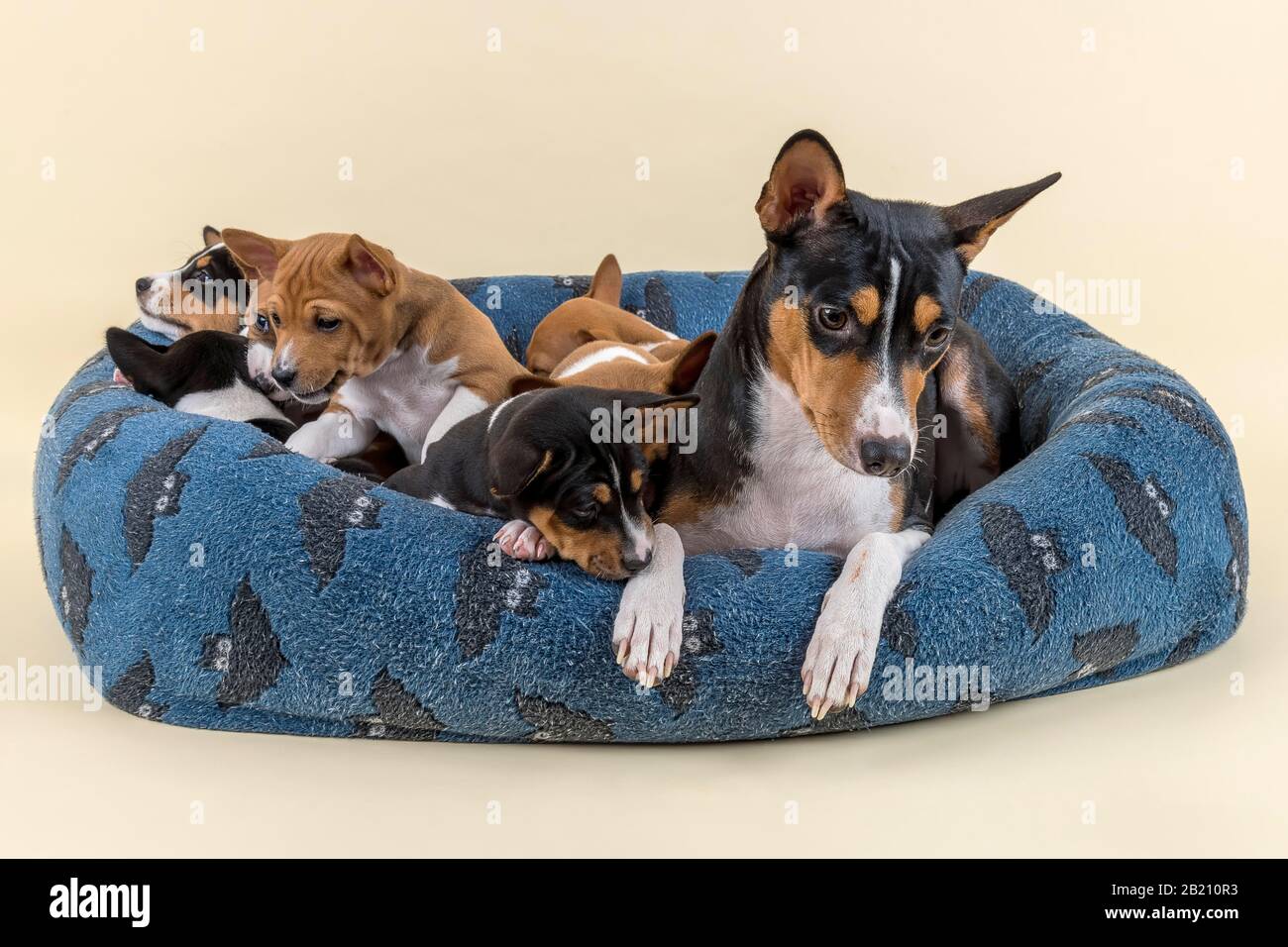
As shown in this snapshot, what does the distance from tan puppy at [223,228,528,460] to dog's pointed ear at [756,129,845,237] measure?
4.55 feet

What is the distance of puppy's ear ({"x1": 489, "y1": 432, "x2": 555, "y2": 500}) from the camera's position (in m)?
3.20

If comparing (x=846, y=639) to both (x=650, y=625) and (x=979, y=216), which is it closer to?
(x=650, y=625)

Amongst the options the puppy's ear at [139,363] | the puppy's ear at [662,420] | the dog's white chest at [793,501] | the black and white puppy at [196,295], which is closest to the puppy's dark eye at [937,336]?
the dog's white chest at [793,501]

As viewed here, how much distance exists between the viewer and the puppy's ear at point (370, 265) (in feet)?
14.2

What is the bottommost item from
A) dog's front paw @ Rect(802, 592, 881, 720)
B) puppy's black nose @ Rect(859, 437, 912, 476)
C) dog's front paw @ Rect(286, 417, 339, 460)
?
dog's front paw @ Rect(802, 592, 881, 720)

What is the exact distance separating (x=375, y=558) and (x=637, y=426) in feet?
2.47

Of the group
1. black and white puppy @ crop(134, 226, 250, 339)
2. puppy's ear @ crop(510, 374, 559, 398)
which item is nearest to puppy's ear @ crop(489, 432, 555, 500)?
puppy's ear @ crop(510, 374, 559, 398)

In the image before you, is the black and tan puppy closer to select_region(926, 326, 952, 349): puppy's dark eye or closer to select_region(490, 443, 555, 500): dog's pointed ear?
select_region(490, 443, 555, 500): dog's pointed ear

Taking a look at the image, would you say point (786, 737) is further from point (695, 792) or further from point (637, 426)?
point (637, 426)

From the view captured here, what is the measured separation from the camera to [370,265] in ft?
14.3

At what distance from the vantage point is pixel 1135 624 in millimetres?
3584

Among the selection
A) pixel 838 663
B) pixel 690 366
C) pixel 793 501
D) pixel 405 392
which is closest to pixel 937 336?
pixel 793 501

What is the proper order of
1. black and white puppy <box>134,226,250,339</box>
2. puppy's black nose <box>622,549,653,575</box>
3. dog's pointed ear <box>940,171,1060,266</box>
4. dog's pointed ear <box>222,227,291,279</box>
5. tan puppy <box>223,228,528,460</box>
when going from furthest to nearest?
black and white puppy <box>134,226,250,339</box> → dog's pointed ear <box>222,227,291,279</box> → tan puppy <box>223,228,528,460</box> → dog's pointed ear <box>940,171,1060,266</box> → puppy's black nose <box>622,549,653,575</box>

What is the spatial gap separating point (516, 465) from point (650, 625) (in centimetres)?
51
